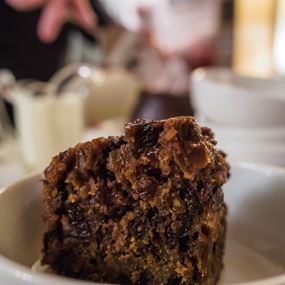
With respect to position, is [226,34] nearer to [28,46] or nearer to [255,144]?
[28,46]

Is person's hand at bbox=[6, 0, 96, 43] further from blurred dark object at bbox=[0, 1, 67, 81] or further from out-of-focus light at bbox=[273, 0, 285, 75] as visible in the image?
out-of-focus light at bbox=[273, 0, 285, 75]

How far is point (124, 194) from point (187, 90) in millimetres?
962

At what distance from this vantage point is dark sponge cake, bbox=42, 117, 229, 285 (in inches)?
17.6

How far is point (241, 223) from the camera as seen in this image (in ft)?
2.01

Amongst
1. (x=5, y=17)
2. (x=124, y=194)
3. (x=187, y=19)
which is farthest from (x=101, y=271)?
(x=187, y=19)

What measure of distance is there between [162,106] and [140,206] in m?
0.81

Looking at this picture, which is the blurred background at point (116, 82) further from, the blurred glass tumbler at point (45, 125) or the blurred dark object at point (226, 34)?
the blurred dark object at point (226, 34)

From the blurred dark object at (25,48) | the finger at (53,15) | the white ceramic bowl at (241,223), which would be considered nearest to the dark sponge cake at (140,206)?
the white ceramic bowl at (241,223)

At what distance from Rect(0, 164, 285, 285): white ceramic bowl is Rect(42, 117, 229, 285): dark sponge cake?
3 centimetres

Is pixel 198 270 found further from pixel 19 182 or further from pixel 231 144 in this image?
pixel 231 144

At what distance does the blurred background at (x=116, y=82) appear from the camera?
2.74ft

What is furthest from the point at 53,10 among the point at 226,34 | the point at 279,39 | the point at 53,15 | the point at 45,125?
the point at 279,39

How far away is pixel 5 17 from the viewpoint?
1.95 meters

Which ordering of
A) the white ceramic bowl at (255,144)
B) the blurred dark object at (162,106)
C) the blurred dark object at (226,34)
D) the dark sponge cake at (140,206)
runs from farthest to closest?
1. the blurred dark object at (226,34)
2. the blurred dark object at (162,106)
3. the white ceramic bowl at (255,144)
4. the dark sponge cake at (140,206)
